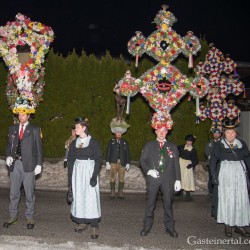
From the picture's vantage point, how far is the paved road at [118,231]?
218 inches

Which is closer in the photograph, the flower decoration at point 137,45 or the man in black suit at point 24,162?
the man in black suit at point 24,162

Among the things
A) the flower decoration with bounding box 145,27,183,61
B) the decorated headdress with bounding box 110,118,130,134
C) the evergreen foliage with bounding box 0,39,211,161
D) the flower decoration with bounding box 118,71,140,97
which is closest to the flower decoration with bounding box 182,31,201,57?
the flower decoration with bounding box 145,27,183,61

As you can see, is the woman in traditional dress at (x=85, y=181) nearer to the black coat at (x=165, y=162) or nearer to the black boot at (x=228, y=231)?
the black coat at (x=165, y=162)

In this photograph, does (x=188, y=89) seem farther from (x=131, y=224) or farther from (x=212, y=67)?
(x=131, y=224)

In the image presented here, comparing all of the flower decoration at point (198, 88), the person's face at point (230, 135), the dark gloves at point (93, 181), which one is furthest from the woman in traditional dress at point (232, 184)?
the flower decoration at point (198, 88)

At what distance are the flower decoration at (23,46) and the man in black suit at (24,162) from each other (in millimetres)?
4873

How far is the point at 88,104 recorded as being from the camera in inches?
512

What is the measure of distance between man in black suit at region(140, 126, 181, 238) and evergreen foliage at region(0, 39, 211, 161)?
6.79 meters

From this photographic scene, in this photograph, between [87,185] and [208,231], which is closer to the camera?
[87,185]

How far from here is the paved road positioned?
18.1 feet

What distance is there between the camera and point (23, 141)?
638cm

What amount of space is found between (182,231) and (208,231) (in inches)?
18.7

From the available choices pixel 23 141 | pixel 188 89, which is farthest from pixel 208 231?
pixel 188 89

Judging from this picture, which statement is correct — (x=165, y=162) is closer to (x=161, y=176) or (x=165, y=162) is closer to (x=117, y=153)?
(x=161, y=176)
